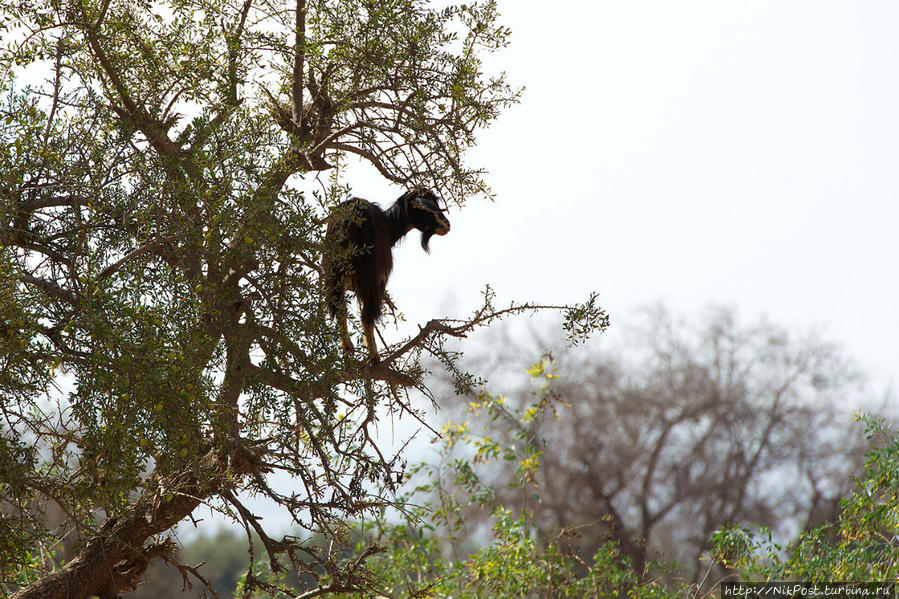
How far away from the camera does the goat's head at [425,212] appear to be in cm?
412

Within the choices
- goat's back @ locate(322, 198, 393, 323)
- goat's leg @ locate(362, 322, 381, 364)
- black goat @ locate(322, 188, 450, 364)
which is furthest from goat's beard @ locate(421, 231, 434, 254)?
goat's leg @ locate(362, 322, 381, 364)

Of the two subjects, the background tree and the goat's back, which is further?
the background tree

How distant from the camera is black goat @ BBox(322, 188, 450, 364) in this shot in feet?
11.3

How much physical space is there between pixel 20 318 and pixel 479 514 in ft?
41.6

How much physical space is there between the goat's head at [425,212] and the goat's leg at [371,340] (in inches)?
23.7

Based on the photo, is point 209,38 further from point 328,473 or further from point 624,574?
point 624,574

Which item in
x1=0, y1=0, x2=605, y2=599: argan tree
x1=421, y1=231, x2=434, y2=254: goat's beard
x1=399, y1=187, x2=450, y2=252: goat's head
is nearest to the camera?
x1=0, y1=0, x2=605, y2=599: argan tree

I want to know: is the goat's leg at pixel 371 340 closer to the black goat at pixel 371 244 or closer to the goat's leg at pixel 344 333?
the black goat at pixel 371 244

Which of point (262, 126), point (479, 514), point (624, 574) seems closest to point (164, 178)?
point (262, 126)

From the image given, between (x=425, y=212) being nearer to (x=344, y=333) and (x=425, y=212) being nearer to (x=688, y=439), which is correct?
(x=344, y=333)

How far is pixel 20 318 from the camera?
245cm

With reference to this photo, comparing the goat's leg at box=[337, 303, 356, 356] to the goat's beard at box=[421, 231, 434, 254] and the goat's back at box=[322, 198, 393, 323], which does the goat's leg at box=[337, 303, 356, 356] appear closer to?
the goat's back at box=[322, 198, 393, 323]

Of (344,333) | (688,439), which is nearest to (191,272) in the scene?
(344,333)

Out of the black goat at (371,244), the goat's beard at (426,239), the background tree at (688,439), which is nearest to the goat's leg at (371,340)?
the black goat at (371,244)
